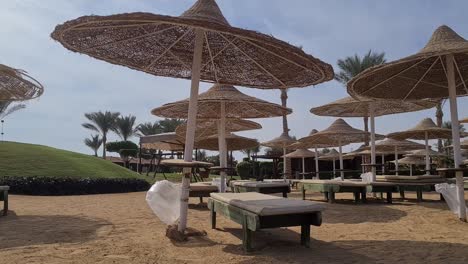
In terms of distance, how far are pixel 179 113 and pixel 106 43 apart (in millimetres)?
3339

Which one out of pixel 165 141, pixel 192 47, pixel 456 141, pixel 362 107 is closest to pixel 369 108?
pixel 362 107

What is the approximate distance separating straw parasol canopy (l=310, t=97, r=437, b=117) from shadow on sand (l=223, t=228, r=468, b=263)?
654 centimetres

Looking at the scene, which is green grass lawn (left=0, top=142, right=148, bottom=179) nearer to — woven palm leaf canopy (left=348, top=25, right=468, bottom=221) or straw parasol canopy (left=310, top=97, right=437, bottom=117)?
straw parasol canopy (left=310, top=97, right=437, bottom=117)

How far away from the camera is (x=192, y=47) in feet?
20.0

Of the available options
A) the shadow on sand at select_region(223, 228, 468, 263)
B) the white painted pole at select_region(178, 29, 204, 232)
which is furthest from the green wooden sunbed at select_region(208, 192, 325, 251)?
the white painted pole at select_region(178, 29, 204, 232)

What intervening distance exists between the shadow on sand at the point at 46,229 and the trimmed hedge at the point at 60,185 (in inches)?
295

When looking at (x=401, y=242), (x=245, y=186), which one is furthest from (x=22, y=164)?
(x=401, y=242)

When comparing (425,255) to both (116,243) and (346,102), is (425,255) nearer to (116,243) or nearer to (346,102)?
A: (116,243)

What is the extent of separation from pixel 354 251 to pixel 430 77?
14.8 feet

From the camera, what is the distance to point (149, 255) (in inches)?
173

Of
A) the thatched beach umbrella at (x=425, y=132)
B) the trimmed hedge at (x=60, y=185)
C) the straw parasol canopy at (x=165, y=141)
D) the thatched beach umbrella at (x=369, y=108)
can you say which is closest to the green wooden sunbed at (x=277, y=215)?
the thatched beach umbrella at (x=369, y=108)

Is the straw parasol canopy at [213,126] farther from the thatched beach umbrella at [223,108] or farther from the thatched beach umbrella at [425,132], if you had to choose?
the thatched beach umbrella at [425,132]

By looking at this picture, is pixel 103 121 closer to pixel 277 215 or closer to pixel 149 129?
pixel 149 129

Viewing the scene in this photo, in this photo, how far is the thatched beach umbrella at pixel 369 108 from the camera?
11.2 meters
